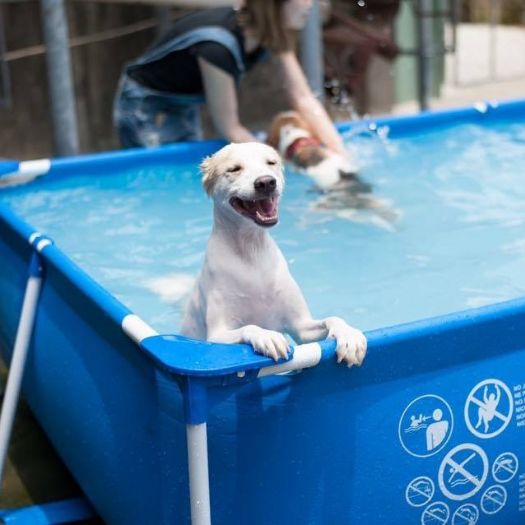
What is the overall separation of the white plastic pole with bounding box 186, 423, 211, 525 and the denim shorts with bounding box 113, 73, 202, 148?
2583 millimetres

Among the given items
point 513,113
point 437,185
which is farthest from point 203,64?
point 513,113

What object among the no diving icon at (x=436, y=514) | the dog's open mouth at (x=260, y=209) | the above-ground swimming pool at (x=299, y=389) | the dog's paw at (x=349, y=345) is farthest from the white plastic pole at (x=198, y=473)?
the no diving icon at (x=436, y=514)

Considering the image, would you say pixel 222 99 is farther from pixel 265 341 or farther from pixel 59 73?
pixel 265 341

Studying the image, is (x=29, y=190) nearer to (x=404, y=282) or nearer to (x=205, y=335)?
(x=404, y=282)

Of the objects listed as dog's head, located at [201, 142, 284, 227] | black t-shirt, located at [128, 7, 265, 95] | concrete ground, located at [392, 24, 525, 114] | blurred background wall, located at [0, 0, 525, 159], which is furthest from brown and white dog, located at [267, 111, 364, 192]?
concrete ground, located at [392, 24, 525, 114]

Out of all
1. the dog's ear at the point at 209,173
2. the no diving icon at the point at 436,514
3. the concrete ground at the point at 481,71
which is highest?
the dog's ear at the point at 209,173

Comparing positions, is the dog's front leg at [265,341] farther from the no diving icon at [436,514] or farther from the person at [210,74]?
the person at [210,74]

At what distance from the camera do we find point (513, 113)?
544cm

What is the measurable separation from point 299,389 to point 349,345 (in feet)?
0.49

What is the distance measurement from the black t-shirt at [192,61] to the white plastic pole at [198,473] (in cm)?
226

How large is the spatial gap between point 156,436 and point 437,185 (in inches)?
101

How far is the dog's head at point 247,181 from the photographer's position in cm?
249

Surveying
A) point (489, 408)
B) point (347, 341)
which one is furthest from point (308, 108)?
point (347, 341)

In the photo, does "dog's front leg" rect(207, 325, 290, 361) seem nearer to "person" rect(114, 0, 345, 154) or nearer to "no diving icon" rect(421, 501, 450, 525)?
"no diving icon" rect(421, 501, 450, 525)
